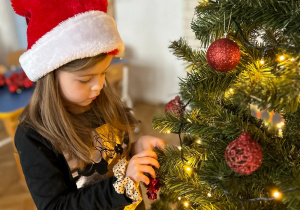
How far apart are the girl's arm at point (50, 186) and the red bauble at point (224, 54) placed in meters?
0.38

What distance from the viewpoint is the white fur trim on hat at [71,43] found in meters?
0.62

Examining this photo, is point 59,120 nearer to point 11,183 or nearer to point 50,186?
point 50,186

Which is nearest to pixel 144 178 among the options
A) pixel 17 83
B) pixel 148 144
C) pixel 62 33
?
pixel 148 144

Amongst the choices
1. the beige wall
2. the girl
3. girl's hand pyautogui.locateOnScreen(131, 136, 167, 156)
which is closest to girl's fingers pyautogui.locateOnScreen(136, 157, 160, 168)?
the girl

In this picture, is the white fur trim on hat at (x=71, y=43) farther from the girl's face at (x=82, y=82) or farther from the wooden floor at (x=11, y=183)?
the wooden floor at (x=11, y=183)

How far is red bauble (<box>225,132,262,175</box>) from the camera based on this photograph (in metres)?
0.39

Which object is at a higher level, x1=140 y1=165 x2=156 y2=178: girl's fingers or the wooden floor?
x1=140 y1=165 x2=156 y2=178: girl's fingers

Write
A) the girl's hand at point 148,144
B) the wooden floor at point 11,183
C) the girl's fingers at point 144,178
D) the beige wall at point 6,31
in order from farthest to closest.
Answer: the beige wall at point 6,31, the wooden floor at point 11,183, the girl's hand at point 148,144, the girl's fingers at point 144,178

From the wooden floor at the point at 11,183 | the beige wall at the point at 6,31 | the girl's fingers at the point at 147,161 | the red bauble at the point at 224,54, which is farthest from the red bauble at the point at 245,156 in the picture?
the beige wall at the point at 6,31

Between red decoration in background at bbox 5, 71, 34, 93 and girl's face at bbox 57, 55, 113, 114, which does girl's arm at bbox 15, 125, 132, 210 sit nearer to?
girl's face at bbox 57, 55, 113, 114

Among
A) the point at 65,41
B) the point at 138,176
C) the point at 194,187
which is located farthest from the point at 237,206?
the point at 65,41

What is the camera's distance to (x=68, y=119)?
28.4 inches

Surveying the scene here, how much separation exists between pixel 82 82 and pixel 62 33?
13 cm

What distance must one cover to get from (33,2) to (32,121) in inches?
12.0
